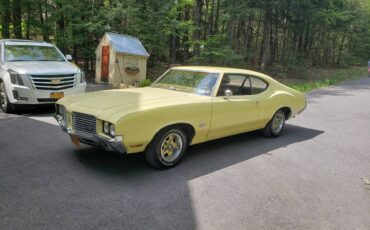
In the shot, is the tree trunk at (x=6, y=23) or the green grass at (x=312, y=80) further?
the green grass at (x=312, y=80)

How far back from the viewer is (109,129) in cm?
410

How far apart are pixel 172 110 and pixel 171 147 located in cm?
58

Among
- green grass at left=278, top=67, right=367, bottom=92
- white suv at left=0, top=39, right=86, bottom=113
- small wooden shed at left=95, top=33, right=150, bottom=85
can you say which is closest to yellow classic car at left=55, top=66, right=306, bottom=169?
white suv at left=0, top=39, right=86, bottom=113

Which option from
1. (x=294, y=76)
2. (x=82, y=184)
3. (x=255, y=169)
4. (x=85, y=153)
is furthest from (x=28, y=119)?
(x=294, y=76)

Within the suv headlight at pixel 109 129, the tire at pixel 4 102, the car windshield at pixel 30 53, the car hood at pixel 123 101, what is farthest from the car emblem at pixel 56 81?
the suv headlight at pixel 109 129

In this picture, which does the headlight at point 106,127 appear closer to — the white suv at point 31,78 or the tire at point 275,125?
the tire at point 275,125

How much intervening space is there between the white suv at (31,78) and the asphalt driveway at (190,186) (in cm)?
121

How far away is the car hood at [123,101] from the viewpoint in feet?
13.7

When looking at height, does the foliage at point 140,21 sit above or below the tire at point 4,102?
above

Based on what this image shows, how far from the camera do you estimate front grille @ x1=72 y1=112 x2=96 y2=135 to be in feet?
14.1

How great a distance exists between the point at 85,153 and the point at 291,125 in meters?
5.21

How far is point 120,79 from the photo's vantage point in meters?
14.2

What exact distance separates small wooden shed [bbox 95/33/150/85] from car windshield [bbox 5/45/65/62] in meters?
4.60

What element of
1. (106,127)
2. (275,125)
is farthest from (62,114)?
(275,125)
